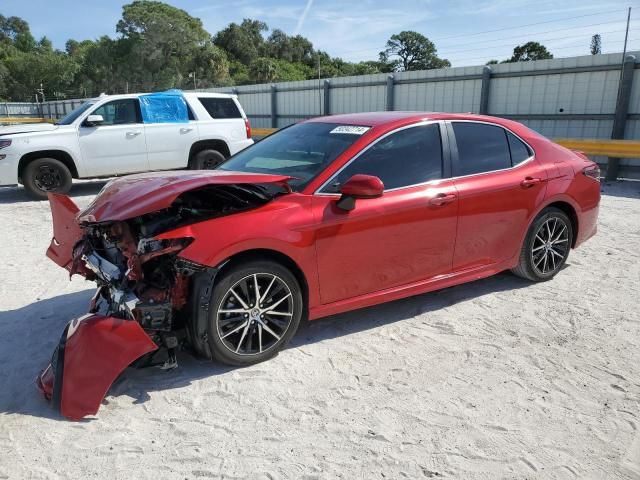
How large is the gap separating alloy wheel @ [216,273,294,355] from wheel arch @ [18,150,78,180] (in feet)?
25.5

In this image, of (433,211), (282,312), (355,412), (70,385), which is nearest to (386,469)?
(355,412)

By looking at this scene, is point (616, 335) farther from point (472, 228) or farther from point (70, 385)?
point (70, 385)

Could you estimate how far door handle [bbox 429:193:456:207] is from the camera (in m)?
4.12

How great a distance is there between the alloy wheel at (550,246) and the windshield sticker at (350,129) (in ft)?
6.64

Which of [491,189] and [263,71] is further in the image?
[263,71]

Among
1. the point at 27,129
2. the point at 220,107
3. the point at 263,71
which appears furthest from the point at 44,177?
the point at 263,71

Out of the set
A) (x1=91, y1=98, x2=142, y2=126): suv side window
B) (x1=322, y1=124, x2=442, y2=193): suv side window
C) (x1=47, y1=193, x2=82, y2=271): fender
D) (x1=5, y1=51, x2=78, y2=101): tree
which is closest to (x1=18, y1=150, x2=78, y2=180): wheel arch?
(x1=91, y1=98, x2=142, y2=126): suv side window

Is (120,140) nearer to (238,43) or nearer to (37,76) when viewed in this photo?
(37,76)

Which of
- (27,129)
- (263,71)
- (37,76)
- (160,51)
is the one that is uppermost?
(160,51)

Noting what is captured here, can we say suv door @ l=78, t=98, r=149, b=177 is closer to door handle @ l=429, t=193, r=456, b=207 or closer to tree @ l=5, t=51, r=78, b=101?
door handle @ l=429, t=193, r=456, b=207

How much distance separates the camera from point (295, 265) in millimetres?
3625

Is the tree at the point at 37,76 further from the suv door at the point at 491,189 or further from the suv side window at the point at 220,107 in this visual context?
the suv door at the point at 491,189

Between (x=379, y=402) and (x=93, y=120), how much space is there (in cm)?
852

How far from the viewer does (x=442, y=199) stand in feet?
13.6
